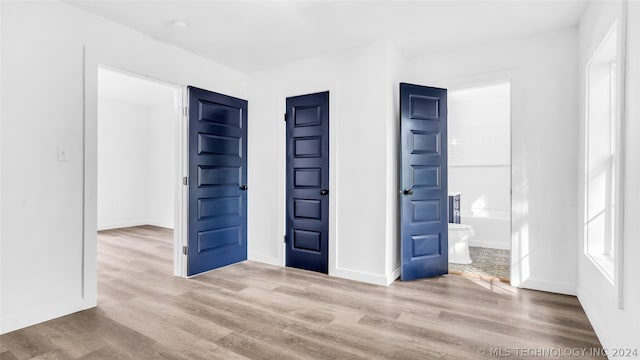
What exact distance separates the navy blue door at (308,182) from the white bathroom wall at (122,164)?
15.3ft

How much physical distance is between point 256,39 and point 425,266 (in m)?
2.96

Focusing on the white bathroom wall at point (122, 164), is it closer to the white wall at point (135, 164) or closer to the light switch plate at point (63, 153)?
the white wall at point (135, 164)

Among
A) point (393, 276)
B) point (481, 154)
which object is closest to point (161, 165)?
point (393, 276)

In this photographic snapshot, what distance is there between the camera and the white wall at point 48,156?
243 cm

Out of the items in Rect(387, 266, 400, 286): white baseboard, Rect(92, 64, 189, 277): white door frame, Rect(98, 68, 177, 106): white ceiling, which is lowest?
Rect(387, 266, 400, 286): white baseboard

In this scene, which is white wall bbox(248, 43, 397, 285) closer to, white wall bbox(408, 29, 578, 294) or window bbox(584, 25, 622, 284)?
white wall bbox(408, 29, 578, 294)

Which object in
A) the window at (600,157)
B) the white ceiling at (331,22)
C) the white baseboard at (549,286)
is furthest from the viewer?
the white baseboard at (549,286)

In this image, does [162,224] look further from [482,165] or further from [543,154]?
[543,154]

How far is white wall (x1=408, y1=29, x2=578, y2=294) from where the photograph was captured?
10.4 feet

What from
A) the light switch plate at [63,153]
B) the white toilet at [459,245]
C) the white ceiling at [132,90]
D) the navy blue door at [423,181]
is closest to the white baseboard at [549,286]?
the navy blue door at [423,181]

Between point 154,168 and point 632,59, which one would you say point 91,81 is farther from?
point 154,168

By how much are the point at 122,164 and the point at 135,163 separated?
26 cm

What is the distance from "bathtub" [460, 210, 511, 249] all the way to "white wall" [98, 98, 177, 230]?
218 inches

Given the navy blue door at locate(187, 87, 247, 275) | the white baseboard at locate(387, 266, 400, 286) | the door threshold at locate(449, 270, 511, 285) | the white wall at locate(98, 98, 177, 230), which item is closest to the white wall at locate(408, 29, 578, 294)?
the door threshold at locate(449, 270, 511, 285)
